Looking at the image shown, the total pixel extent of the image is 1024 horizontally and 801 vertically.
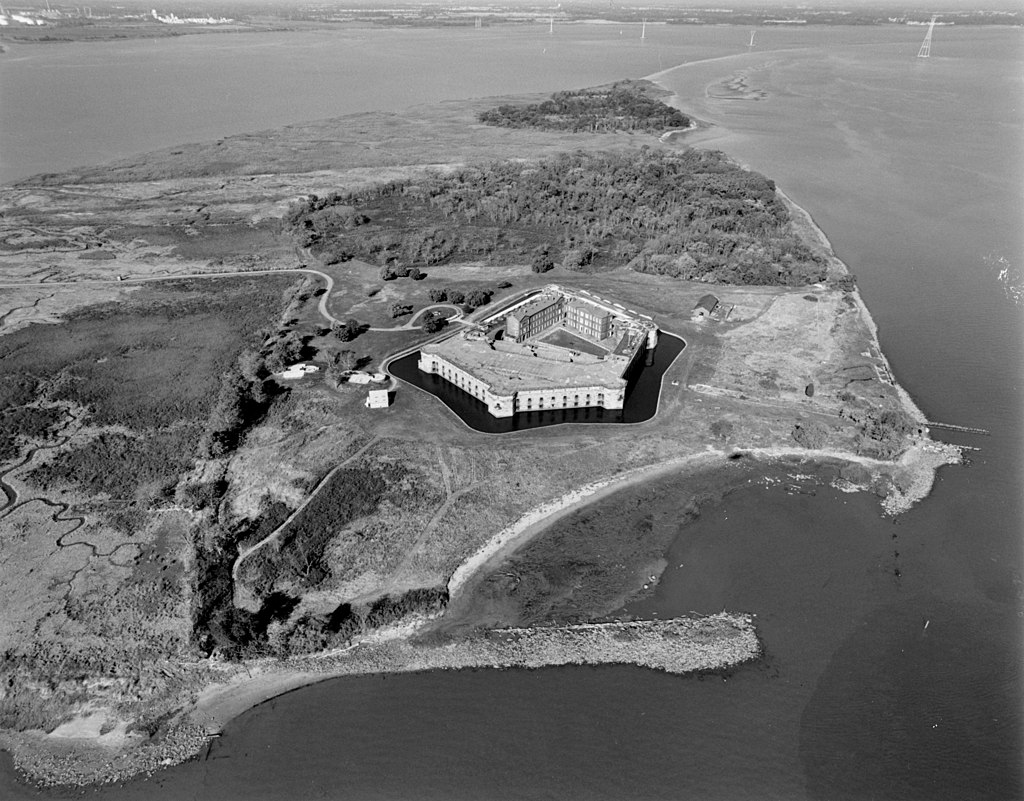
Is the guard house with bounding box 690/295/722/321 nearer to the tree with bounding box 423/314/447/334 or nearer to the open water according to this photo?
the open water

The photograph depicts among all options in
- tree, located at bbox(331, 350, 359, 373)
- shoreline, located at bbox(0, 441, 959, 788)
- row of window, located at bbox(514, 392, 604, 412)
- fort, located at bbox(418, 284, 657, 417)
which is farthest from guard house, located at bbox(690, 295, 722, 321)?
tree, located at bbox(331, 350, 359, 373)

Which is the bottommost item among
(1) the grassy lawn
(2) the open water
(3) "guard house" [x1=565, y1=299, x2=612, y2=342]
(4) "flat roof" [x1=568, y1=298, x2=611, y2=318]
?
(2) the open water

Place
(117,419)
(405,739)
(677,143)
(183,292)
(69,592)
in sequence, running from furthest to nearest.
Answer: (677,143) < (183,292) < (117,419) < (69,592) < (405,739)

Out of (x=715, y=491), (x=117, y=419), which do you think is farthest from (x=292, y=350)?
(x=715, y=491)

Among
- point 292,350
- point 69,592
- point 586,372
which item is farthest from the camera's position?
point 292,350

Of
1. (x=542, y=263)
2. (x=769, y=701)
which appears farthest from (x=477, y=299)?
(x=769, y=701)

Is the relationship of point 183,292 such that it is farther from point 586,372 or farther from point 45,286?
point 586,372

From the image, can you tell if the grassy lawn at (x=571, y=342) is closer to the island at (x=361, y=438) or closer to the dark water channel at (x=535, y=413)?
the island at (x=361, y=438)
